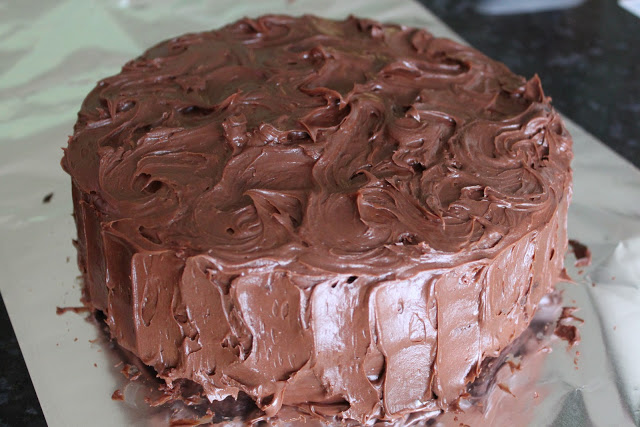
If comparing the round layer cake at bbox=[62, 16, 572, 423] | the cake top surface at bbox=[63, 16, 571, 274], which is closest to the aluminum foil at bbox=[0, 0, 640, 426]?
the round layer cake at bbox=[62, 16, 572, 423]

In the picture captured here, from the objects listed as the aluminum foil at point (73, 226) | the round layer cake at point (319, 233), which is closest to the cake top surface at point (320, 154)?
the round layer cake at point (319, 233)

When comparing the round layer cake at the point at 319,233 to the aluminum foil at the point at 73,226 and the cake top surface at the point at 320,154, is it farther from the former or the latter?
the aluminum foil at the point at 73,226

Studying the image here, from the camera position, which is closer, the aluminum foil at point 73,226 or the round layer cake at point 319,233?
the round layer cake at point 319,233

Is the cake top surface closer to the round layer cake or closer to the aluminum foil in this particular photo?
the round layer cake

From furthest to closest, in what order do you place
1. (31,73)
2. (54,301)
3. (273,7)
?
(273,7) < (31,73) < (54,301)

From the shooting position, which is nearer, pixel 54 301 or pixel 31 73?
pixel 54 301

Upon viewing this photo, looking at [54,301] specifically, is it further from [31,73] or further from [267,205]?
[31,73]

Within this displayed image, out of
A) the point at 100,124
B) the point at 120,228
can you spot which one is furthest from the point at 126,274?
the point at 100,124
